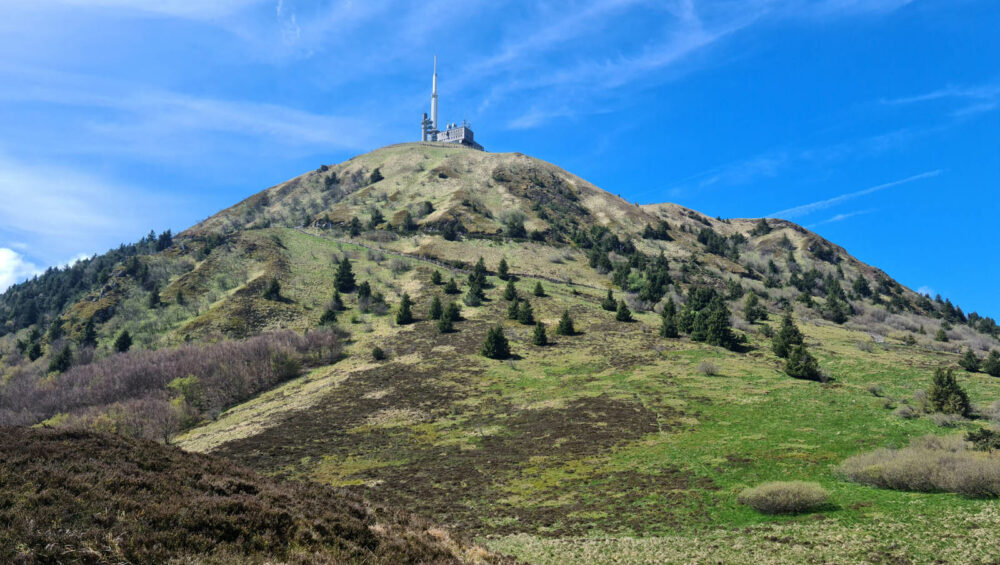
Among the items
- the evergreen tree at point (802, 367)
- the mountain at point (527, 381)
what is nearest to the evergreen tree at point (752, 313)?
the mountain at point (527, 381)

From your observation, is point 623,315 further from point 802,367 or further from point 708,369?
point 802,367

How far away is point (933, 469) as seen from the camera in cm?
2322

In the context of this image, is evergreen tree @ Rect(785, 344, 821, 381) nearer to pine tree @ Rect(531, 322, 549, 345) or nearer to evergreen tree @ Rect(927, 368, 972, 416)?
evergreen tree @ Rect(927, 368, 972, 416)

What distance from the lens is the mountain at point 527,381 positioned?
→ 79.7 ft

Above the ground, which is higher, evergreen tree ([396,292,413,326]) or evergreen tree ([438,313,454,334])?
evergreen tree ([396,292,413,326])

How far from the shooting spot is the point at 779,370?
53625 mm

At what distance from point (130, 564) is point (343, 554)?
493 centimetres

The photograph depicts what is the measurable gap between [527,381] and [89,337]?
8319 cm

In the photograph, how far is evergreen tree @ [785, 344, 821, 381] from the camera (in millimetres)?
49219

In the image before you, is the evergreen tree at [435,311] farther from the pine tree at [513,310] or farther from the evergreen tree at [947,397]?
the evergreen tree at [947,397]

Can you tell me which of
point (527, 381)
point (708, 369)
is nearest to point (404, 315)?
point (527, 381)

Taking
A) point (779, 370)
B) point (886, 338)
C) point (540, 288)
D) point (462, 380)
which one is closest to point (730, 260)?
point (886, 338)

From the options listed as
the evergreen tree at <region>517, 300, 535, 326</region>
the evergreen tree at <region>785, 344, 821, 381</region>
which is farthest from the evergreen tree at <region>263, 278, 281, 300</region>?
the evergreen tree at <region>785, 344, 821, 381</region>

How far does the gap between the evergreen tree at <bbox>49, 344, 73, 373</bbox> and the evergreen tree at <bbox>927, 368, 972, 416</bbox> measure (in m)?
109
